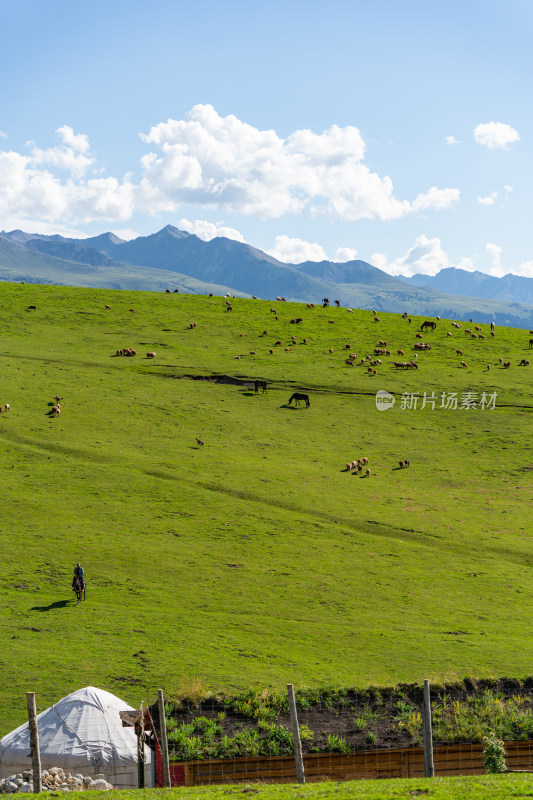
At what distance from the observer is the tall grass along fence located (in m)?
20.5

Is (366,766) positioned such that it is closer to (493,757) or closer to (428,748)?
(428,748)

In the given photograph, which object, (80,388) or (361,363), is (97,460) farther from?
(361,363)

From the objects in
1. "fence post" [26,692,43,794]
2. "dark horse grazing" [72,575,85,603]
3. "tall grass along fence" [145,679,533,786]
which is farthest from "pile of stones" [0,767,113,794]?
"dark horse grazing" [72,575,85,603]

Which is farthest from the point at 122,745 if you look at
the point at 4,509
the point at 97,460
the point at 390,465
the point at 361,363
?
the point at 361,363

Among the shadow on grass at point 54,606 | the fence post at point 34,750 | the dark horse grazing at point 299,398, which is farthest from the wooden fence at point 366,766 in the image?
the dark horse grazing at point 299,398

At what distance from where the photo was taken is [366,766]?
2088cm

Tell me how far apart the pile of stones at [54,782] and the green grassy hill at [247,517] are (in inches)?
254

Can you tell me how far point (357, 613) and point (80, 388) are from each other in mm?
50576

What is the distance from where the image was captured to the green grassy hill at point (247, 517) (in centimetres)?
3309

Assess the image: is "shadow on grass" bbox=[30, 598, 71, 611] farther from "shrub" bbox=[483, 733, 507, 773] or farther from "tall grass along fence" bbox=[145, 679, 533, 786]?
"shrub" bbox=[483, 733, 507, 773]

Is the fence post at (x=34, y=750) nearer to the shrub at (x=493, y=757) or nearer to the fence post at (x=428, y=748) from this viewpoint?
the fence post at (x=428, y=748)

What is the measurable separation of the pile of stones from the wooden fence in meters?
1.95

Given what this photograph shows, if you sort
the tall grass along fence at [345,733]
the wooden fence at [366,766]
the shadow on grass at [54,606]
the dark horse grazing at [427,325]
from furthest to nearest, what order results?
1. the dark horse grazing at [427,325]
2. the shadow on grass at [54,606]
3. the tall grass along fence at [345,733]
4. the wooden fence at [366,766]

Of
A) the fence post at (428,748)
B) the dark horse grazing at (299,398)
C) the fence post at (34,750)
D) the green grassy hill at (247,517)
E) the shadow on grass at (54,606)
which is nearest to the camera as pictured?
the fence post at (34,750)
